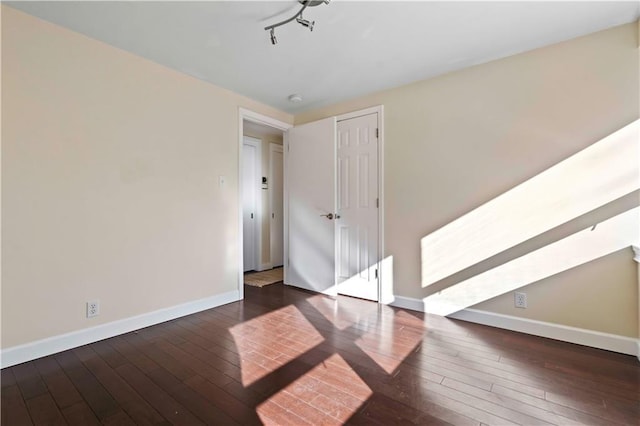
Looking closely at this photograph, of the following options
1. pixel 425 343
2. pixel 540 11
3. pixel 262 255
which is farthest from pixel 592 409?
pixel 262 255

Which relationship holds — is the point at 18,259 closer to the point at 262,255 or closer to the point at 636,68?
the point at 262,255

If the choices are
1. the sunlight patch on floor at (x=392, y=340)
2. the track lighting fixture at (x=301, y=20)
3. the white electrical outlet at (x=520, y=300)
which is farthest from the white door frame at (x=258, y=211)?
the white electrical outlet at (x=520, y=300)

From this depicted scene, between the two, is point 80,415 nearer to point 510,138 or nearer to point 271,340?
point 271,340

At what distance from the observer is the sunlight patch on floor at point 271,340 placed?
194cm

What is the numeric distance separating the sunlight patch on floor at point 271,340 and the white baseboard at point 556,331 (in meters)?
1.49

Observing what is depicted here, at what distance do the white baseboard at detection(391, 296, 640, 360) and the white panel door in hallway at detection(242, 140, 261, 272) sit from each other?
133 inches

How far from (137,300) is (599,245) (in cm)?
383

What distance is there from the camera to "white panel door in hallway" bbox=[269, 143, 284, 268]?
17.5 feet

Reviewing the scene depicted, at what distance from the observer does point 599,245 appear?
2.20 meters

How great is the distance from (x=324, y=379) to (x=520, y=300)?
73.7 inches

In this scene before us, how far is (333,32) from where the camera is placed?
2.21 m

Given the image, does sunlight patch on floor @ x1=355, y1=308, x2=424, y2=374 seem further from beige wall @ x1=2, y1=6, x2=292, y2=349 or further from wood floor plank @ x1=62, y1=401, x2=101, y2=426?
beige wall @ x1=2, y1=6, x2=292, y2=349

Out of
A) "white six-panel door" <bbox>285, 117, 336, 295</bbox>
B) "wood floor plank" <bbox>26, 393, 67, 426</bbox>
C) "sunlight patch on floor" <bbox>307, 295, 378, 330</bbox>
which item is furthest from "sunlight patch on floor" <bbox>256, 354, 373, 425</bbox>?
"white six-panel door" <bbox>285, 117, 336, 295</bbox>

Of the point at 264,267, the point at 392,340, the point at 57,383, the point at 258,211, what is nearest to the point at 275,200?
the point at 258,211
